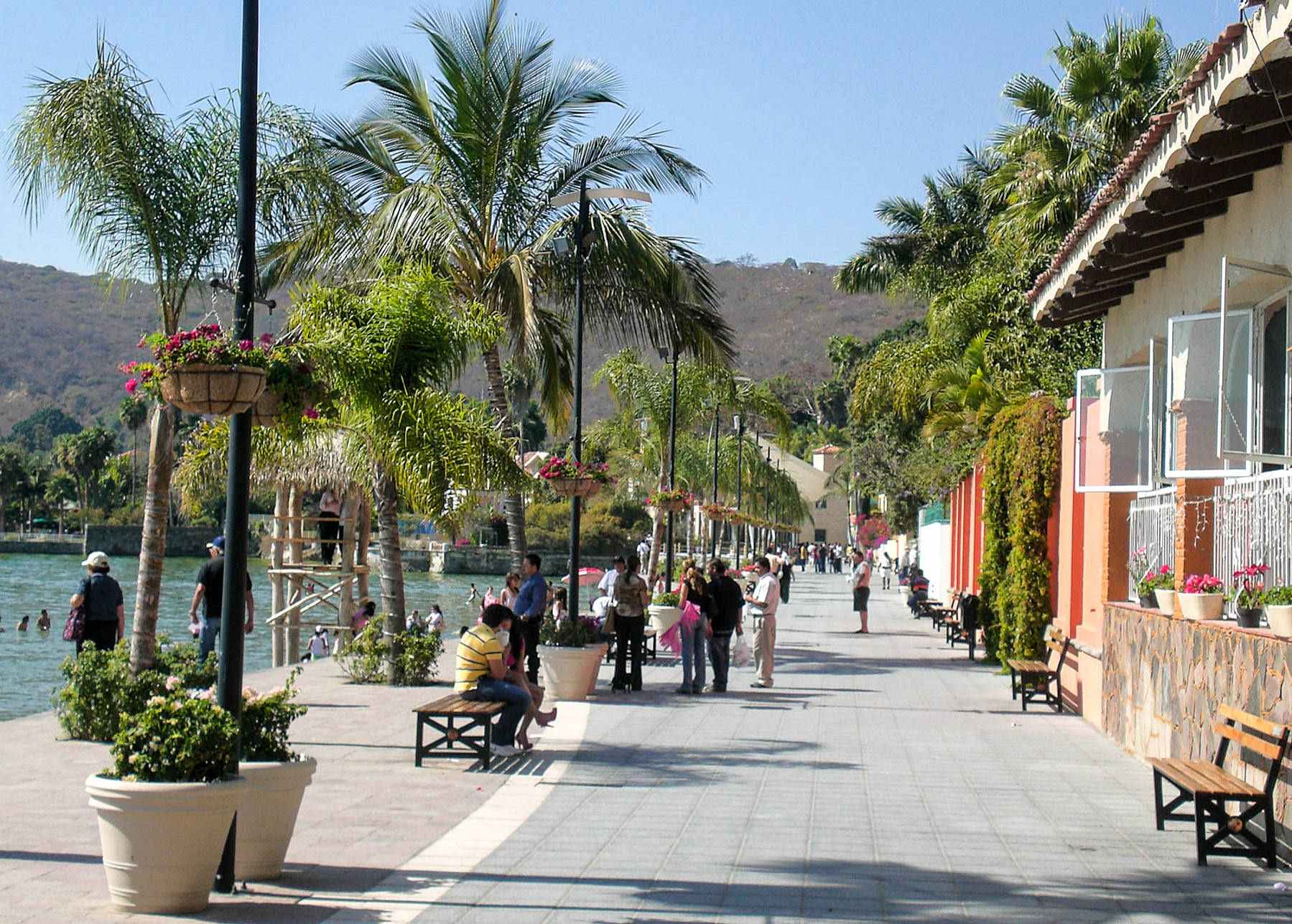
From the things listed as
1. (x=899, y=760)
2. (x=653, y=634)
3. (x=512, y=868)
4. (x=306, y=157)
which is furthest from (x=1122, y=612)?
(x=653, y=634)

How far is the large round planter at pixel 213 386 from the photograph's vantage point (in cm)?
755

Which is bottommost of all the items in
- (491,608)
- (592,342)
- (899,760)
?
(899,760)

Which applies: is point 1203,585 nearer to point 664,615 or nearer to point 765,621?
point 765,621

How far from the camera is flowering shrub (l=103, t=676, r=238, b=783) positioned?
21.9 ft

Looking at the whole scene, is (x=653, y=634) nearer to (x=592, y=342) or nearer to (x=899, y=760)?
(x=592, y=342)

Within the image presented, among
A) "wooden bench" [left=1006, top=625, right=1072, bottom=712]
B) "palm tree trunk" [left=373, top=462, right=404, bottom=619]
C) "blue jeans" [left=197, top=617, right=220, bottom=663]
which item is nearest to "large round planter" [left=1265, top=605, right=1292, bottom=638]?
"wooden bench" [left=1006, top=625, right=1072, bottom=712]

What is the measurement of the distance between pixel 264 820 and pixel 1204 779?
5.45 metres

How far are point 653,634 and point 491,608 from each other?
12071 mm

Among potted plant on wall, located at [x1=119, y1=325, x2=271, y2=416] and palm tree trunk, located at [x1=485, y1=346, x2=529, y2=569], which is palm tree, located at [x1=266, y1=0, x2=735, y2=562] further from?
potted plant on wall, located at [x1=119, y1=325, x2=271, y2=416]

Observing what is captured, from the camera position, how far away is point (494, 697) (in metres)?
12.4

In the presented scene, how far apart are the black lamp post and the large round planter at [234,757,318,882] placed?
0.10m

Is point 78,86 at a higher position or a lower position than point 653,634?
higher

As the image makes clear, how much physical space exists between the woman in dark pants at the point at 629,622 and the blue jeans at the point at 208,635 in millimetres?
5049

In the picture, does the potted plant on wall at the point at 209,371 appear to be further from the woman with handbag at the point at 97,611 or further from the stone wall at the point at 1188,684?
the woman with handbag at the point at 97,611
